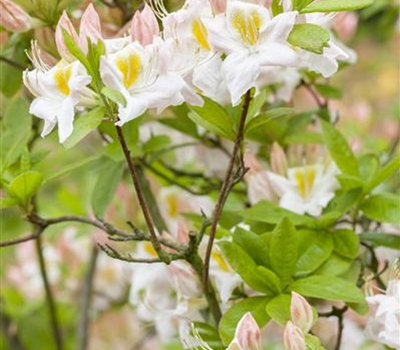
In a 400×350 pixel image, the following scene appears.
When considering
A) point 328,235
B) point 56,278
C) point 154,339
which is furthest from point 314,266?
point 154,339

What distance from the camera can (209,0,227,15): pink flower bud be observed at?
713mm

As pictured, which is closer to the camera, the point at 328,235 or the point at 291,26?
the point at 291,26

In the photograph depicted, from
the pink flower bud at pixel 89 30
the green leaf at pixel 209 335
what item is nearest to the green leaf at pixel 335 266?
the green leaf at pixel 209 335

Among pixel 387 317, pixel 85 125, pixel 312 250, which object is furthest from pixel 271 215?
pixel 85 125

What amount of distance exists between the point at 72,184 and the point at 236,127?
1.66m

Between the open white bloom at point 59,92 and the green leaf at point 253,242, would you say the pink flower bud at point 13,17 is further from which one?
the green leaf at point 253,242

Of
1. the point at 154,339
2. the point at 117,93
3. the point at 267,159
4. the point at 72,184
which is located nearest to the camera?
the point at 117,93

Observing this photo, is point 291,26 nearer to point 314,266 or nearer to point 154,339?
point 314,266

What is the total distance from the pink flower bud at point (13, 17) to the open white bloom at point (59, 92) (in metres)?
0.13

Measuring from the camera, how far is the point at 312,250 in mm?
859

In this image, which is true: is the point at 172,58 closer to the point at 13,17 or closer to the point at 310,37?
the point at 310,37

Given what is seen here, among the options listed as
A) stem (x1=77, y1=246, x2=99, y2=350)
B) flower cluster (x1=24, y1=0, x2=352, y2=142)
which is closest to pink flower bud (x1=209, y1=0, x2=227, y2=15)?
flower cluster (x1=24, y1=0, x2=352, y2=142)

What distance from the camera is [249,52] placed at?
70 cm

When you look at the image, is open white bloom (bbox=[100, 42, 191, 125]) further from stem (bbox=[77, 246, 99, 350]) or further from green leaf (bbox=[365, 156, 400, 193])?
stem (bbox=[77, 246, 99, 350])
